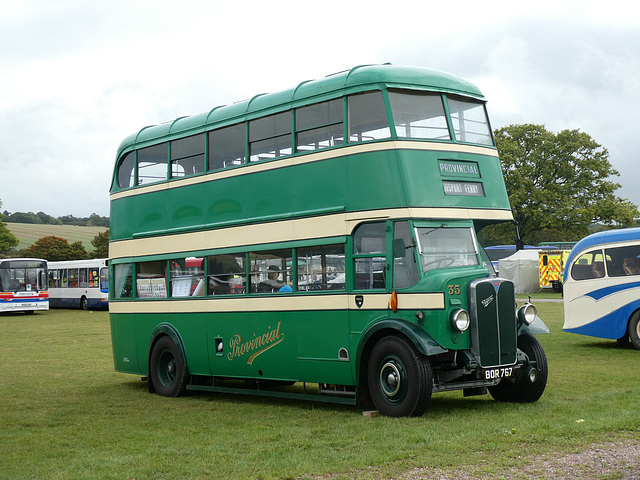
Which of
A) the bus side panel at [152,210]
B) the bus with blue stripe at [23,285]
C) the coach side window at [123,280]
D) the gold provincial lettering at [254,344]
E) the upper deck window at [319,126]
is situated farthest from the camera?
the bus with blue stripe at [23,285]

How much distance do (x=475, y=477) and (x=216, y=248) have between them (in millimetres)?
7611

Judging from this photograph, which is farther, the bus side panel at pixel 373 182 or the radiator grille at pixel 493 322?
the bus side panel at pixel 373 182

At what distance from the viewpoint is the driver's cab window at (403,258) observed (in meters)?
11.0

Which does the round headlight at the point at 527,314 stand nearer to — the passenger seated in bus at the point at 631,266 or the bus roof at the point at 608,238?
the passenger seated in bus at the point at 631,266

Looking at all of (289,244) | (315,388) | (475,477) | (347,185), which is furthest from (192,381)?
(475,477)

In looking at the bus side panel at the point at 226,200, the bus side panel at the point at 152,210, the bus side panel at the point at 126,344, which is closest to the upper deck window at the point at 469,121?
the bus side panel at the point at 226,200

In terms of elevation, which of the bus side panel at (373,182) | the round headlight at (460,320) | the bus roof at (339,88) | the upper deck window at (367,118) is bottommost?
the round headlight at (460,320)

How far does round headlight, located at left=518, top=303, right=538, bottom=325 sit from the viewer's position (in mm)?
11703

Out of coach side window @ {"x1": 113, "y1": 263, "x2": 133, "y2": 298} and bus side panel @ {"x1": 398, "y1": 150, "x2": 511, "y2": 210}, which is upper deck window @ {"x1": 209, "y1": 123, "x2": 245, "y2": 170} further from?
bus side panel @ {"x1": 398, "y1": 150, "x2": 511, "y2": 210}

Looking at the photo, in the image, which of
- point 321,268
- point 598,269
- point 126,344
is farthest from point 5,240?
point 321,268

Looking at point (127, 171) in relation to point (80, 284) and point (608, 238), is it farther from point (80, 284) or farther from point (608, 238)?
point (80, 284)

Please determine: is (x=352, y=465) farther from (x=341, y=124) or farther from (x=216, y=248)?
(x=216, y=248)

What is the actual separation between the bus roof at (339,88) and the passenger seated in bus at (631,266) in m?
9.51

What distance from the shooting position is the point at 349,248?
11.7m
